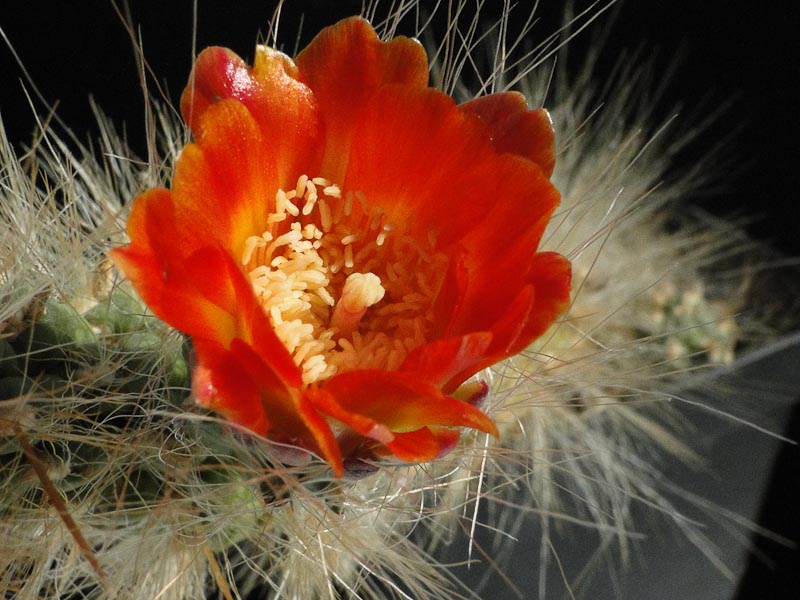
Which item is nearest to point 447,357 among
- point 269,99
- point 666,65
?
point 269,99

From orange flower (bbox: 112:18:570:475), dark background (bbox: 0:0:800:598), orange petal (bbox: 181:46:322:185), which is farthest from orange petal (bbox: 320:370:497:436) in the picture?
dark background (bbox: 0:0:800:598)

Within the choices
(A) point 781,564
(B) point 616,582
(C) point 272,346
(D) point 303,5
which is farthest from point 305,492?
(A) point 781,564

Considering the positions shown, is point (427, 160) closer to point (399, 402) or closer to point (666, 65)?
point (399, 402)

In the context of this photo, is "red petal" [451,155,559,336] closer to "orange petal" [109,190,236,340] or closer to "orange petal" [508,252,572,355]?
"orange petal" [508,252,572,355]

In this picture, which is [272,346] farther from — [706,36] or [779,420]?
[706,36]

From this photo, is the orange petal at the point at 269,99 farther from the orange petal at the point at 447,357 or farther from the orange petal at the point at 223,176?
the orange petal at the point at 447,357
